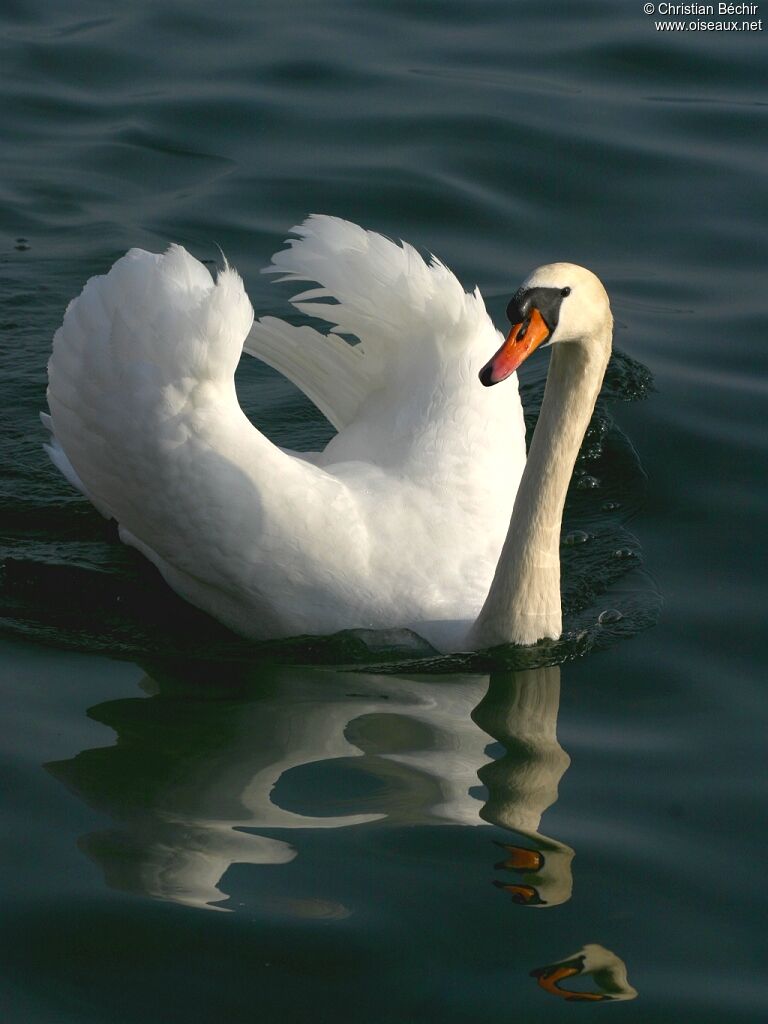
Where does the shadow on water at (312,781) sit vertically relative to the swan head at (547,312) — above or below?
below

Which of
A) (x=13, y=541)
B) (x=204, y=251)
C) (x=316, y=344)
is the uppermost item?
(x=204, y=251)

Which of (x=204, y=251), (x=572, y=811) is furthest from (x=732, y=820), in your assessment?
(x=204, y=251)

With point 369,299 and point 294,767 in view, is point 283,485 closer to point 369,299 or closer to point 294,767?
point 294,767

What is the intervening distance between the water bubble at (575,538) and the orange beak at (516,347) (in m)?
2.19

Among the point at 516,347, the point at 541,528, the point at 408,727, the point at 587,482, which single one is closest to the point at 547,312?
the point at 516,347

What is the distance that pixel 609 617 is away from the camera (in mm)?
6891

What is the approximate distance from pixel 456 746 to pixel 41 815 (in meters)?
1.42

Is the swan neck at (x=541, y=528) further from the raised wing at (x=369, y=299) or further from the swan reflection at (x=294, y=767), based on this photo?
the raised wing at (x=369, y=299)

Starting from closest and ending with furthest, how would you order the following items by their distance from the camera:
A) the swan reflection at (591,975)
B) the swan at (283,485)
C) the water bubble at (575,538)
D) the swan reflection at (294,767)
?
the swan reflection at (591,975), the swan reflection at (294,767), the swan at (283,485), the water bubble at (575,538)

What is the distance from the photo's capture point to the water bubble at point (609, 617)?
686cm

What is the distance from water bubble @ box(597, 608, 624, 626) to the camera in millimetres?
6855

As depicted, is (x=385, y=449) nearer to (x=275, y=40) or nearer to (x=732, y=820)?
(x=732, y=820)

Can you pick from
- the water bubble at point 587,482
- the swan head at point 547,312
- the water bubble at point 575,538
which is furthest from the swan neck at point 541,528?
the water bubble at point 587,482

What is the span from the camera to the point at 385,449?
7219 mm
